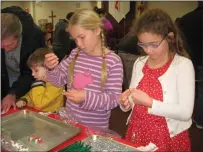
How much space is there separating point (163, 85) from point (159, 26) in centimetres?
25

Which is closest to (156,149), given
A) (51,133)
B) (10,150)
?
(51,133)

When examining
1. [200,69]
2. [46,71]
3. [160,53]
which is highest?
[160,53]

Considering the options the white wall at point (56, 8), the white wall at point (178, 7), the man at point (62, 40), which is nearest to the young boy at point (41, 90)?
the man at point (62, 40)

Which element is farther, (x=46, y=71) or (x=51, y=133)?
(x=46, y=71)

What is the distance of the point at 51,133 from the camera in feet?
3.41

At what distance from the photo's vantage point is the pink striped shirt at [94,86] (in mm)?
1197

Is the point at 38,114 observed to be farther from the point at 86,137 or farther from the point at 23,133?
the point at 86,137

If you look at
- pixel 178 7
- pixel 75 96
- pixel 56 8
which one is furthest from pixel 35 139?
pixel 56 8

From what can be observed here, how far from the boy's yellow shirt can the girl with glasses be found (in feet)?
1.68

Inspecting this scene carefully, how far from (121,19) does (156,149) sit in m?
3.95

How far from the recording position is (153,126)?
117cm

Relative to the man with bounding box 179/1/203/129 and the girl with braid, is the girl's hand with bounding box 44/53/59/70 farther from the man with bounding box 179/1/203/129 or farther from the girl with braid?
the man with bounding box 179/1/203/129

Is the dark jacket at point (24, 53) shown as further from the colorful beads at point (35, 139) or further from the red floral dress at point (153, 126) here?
the red floral dress at point (153, 126)

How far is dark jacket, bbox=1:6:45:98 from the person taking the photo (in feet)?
5.11
